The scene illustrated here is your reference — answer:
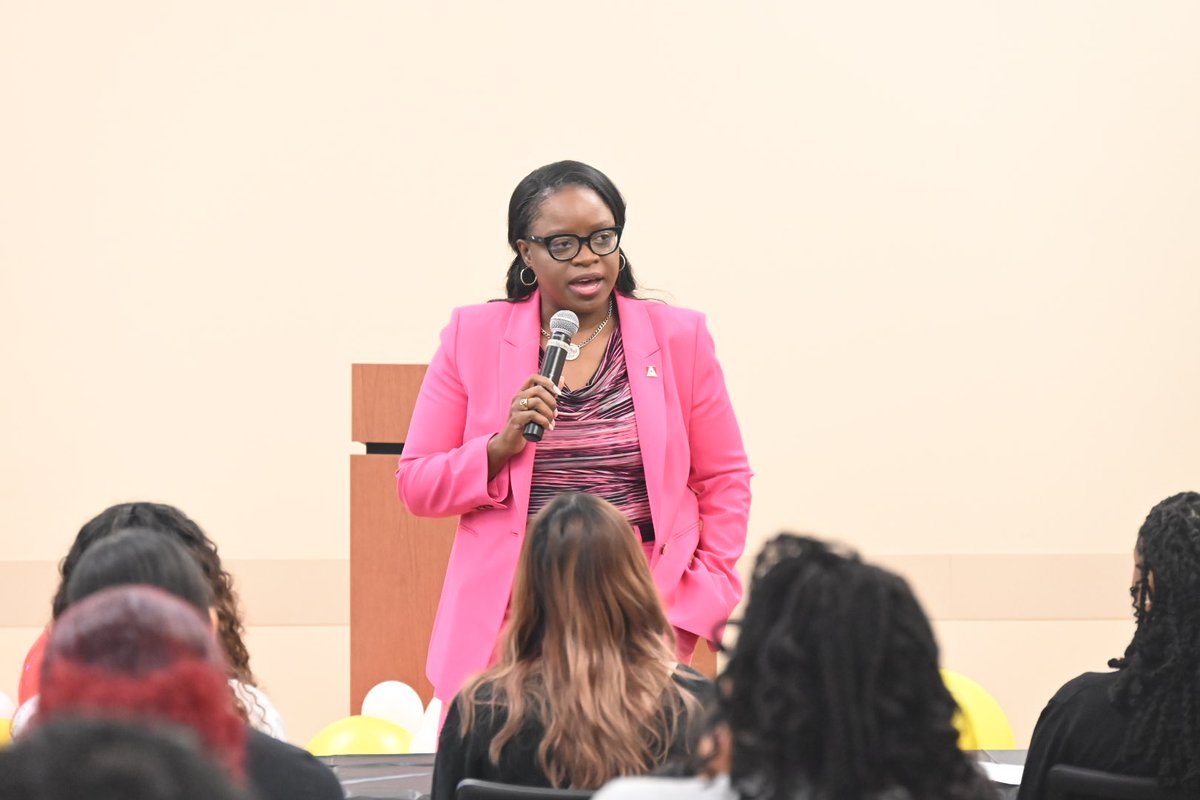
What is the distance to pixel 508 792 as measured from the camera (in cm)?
184

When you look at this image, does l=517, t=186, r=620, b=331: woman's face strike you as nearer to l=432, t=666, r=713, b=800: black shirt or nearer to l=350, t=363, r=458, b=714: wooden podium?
l=432, t=666, r=713, b=800: black shirt

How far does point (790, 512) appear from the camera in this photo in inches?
230

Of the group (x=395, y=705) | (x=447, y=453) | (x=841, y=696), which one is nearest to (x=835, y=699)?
(x=841, y=696)

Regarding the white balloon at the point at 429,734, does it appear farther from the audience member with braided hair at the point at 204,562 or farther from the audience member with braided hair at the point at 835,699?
the audience member with braided hair at the point at 835,699

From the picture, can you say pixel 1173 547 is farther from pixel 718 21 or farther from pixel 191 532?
pixel 718 21

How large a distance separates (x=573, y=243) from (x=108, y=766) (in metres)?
1.98

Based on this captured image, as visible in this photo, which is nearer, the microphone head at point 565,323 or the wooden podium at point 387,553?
the microphone head at point 565,323

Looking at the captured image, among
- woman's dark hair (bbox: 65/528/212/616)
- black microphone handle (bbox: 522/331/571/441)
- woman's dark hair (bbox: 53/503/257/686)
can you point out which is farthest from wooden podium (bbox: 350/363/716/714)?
woman's dark hair (bbox: 65/528/212/616)

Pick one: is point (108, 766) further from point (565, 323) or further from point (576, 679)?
point (565, 323)

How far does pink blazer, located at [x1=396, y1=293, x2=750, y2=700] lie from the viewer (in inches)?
104

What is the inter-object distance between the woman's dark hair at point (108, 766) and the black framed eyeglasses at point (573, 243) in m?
1.94

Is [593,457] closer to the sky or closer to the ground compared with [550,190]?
closer to the ground

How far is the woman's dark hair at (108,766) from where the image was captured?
2.33 ft

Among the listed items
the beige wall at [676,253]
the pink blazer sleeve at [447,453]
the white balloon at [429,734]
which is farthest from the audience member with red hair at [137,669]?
the beige wall at [676,253]
